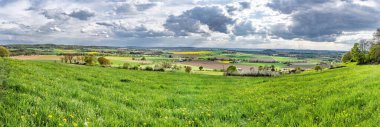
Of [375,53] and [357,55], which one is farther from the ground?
[375,53]

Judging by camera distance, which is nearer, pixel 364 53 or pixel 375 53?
pixel 375 53

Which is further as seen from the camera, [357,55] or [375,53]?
[357,55]

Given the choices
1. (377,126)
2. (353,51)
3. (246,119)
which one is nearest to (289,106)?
(246,119)

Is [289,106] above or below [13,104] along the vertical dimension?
below

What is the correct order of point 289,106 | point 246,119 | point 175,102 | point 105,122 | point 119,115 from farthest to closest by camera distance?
1. point 175,102
2. point 289,106
3. point 246,119
4. point 119,115
5. point 105,122

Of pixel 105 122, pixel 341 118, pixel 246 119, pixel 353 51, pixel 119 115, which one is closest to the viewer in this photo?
pixel 105 122

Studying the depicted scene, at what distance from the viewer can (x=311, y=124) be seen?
329 inches

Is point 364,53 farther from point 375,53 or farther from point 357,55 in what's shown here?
point 375,53

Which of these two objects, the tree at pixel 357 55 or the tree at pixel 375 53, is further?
the tree at pixel 357 55

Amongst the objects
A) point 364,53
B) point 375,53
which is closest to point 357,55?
point 364,53

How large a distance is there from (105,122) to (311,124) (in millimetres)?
5723

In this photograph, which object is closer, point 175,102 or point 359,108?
point 359,108

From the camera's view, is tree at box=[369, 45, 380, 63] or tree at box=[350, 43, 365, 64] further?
tree at box=[350, 43, 365, 64]

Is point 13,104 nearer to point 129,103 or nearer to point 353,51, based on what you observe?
point 129,103
